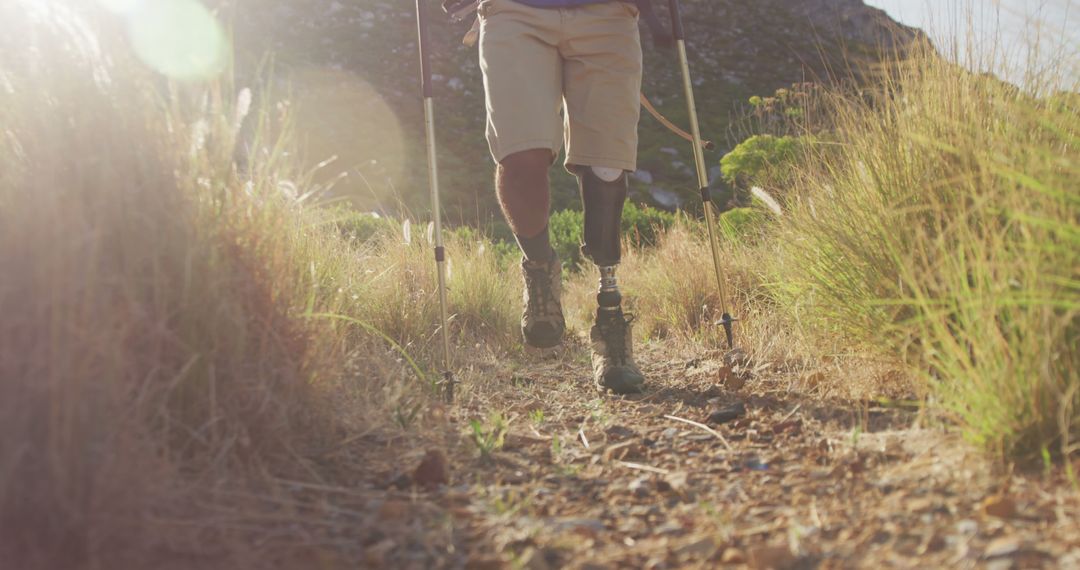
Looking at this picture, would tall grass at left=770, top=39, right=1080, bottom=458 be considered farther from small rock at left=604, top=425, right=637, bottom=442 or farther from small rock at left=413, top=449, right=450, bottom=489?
small rock at left=413, top=449, right=450, bottom=489

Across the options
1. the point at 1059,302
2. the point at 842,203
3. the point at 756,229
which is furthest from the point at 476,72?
the point at 1059,302

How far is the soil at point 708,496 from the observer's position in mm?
1706

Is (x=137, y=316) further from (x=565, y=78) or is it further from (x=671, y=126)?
(x=671, y=126)

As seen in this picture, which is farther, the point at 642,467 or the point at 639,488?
the point at 642,467

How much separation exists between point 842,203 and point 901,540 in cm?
182

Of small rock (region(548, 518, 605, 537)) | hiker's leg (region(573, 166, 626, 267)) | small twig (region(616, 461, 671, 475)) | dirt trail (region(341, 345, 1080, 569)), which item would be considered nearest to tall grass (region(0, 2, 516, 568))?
dirt trail (region(341, 345, 1080, 569))

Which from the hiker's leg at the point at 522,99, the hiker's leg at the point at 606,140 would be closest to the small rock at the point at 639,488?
the hiker's leg at the point at 606,140

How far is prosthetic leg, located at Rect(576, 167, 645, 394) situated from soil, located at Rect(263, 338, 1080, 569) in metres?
0.53

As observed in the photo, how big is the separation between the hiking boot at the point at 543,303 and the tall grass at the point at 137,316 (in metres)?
1.27

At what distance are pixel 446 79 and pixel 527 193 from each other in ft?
54.7

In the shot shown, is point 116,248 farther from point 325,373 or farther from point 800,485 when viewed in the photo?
point 800,485

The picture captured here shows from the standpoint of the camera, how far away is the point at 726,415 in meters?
3.01

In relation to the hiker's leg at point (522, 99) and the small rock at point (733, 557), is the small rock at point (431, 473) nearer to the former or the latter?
the small rock at point (733, 557)

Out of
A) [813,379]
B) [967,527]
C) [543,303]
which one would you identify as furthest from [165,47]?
[813,379]
